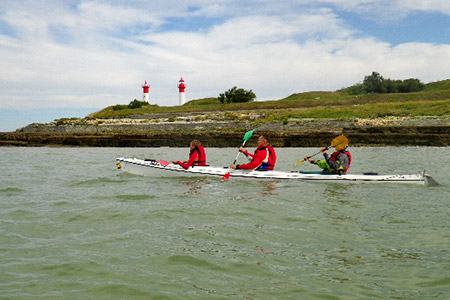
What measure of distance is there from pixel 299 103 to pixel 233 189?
49523mm

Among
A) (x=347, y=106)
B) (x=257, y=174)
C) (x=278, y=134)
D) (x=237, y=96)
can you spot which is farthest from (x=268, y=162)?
(x=237, y=96)

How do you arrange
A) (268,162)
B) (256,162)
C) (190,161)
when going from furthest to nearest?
(190,161), (268,162), (256,162)

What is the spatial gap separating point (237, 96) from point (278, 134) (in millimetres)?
33439

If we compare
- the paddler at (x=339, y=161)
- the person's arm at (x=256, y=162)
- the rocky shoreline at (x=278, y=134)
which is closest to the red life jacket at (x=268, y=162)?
the person's arm at (x=256, y=162)

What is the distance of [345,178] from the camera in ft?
42.6

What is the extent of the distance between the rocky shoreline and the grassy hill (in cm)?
425

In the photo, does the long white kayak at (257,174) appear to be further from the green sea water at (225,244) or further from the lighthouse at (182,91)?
the lighthouse at (182,91)

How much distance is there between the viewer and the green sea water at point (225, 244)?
4797mm

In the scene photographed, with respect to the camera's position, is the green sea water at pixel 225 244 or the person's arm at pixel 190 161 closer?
the green sea water at pixel 225 244

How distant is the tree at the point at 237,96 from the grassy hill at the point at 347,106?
568 cm

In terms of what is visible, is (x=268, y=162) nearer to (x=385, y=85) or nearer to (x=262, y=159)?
(x=262, y=159)

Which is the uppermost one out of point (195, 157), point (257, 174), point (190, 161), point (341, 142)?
point (341, 142)

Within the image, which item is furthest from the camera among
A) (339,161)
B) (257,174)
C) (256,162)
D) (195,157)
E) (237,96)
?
(237,96)

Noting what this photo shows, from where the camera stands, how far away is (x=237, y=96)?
68562mm
